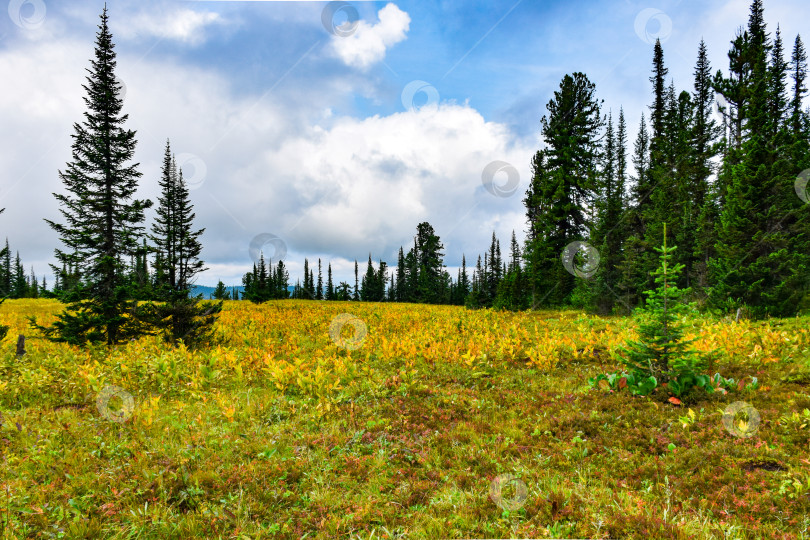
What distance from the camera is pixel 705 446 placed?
4.56 metres

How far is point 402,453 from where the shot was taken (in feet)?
16.1

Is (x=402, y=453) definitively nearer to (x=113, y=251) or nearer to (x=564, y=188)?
(x=113, y=251)

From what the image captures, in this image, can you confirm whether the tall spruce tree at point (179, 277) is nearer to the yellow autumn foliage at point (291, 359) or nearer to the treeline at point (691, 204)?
the yellow autumn foliage at point (291, 359)

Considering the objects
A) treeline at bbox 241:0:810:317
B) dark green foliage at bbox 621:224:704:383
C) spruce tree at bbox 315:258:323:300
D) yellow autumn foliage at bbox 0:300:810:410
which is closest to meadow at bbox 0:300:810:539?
yellow autumn foliage at bbox 0:300:810:410

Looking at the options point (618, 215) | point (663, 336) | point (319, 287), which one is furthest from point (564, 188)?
point (319, 287)

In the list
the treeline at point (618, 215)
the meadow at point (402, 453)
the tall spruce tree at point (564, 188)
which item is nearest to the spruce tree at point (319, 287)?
the treeline at point (618, 215)

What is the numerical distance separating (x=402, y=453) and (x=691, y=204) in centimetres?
3061

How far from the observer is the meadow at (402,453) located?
3412mm

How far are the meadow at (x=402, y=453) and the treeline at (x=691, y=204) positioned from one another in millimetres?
10558

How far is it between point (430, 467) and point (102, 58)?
55.5 ft

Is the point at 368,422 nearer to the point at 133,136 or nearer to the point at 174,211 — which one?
the point at 174,211

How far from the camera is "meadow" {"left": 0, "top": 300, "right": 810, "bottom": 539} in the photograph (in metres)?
3.41

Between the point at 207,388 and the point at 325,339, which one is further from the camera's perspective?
the point at 325,339

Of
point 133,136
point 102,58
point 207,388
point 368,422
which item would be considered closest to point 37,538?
point 368,422
